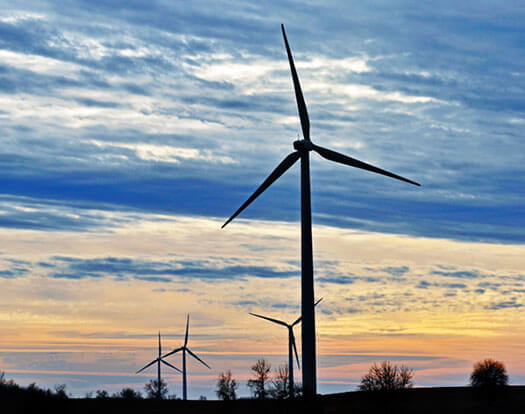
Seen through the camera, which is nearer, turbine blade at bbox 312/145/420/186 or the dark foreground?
turbine blade at bbox 312/145/420/186

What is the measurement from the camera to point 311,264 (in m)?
73.8

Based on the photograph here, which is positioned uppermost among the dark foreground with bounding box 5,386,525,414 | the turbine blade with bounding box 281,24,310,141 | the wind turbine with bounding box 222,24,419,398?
the turbine blade with bounding box 281,24,310,141

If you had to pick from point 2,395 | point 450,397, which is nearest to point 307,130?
point 2,395

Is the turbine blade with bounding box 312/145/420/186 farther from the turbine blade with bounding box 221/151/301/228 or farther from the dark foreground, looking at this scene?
the dark foreground

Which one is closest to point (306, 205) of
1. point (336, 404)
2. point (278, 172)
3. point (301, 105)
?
point (278, 172)

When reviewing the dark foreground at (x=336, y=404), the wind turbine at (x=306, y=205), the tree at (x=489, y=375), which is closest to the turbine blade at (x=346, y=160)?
the wind turbine at (x=306, y=205)

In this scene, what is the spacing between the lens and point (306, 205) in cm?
7612

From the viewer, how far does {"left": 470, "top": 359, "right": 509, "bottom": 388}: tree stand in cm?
14125

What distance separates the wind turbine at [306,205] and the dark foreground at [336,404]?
35.4 ft

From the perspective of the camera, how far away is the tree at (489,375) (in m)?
141

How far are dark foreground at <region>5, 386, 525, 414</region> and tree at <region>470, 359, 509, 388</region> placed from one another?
1.52 metres

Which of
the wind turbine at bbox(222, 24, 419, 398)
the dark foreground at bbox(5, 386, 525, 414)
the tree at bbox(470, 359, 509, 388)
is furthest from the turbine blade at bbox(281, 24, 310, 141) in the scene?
the tree at bbox(470, 359, 509, 388)

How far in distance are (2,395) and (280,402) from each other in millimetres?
38901

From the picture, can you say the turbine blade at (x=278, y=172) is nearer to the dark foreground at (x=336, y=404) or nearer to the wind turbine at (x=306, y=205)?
the wind turbine at (x=306, y=205)
